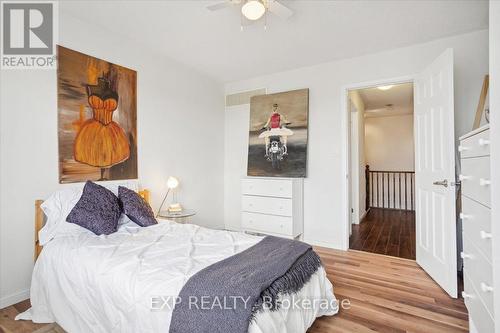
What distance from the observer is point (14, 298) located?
2146mm

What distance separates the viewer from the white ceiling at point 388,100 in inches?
189

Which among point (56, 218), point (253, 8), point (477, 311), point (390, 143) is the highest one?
point (253, 8)

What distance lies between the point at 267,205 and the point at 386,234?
2150 mm

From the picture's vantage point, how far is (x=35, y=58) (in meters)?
2.30

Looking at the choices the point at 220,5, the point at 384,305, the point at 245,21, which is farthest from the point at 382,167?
the point at 220,5

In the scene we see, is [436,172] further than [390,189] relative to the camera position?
No

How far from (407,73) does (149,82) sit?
3161 mm

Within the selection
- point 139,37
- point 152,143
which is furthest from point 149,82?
point 152,143

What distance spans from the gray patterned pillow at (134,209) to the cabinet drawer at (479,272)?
8.03 ft

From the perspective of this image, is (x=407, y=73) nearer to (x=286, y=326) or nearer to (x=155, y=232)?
(x=286, y=326)

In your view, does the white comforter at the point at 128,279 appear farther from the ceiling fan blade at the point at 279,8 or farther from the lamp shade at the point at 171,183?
the ceiling fan blade at the point at 279,8

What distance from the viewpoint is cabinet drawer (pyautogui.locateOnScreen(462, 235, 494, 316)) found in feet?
4.05

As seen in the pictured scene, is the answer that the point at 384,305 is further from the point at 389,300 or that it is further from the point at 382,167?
the point at 382,167
